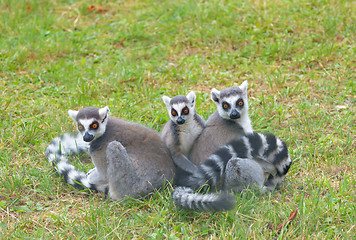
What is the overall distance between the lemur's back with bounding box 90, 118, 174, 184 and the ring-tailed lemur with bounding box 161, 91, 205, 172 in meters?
0.10

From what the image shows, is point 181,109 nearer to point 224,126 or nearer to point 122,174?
point 224,126

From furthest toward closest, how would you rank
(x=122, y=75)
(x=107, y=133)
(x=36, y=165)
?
(x=122, y=75)
(x=36, y=165)
(x=107, y=133)

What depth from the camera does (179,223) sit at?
3.41m

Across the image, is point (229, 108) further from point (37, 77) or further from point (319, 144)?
point (37, 77)

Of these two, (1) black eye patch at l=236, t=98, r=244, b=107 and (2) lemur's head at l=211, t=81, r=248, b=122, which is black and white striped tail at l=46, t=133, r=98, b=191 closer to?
(2) lemur's head at l=211, t=81, r=248, b=122

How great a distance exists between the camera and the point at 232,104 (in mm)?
4070

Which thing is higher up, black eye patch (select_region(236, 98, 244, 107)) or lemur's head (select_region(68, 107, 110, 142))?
black eye patch (select_region(236, 98, 244, 107))

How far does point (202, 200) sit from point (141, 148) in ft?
2.94

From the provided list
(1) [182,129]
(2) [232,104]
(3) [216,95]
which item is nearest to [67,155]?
(1) [182,129]

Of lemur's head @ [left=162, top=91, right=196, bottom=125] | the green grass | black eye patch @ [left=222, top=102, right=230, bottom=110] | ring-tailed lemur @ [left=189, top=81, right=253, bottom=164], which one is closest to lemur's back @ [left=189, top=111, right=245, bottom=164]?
ring-tailed lemur @ [left=189, top=81, right=253, bottom=164]

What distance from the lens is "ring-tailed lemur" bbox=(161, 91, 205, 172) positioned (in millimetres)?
A: 4035

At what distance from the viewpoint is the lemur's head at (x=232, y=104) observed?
4.04 m

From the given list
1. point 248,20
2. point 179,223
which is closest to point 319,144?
point 179,223

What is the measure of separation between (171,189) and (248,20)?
421 centimetres
